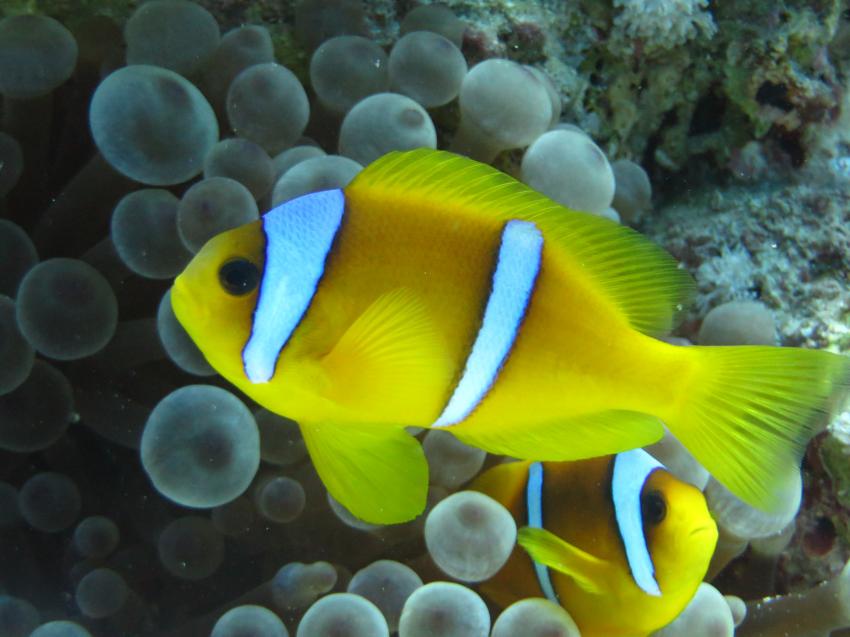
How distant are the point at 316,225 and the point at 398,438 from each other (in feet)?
0.82

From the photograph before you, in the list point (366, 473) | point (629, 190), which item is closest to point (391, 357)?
point (366, 473)

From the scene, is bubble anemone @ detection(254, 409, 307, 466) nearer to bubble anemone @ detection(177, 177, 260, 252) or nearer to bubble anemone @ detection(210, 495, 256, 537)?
bubble anemone @ detection(210, 495, 256, 537)

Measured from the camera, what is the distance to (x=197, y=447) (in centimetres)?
95

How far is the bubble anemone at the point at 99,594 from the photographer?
117 cm

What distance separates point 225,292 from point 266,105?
543 millimetres

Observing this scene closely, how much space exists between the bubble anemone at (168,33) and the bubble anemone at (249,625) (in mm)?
831

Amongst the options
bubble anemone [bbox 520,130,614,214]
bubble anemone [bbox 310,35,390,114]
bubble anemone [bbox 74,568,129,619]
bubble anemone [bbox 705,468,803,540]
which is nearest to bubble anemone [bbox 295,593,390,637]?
bubble anemone [bbox 74,568,129,619]

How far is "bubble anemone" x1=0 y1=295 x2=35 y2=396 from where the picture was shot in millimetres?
1133

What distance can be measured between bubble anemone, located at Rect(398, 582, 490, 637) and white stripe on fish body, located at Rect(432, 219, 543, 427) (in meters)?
0.25

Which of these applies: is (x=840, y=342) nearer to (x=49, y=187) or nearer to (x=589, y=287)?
(x=589, y=287)

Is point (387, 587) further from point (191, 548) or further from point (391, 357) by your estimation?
point (391, 357)

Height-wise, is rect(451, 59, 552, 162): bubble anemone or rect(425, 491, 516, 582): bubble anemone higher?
rect(451, 59, 552, 162): bubble anemone

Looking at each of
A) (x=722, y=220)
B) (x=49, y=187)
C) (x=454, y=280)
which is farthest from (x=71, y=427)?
(x=722, y=220)

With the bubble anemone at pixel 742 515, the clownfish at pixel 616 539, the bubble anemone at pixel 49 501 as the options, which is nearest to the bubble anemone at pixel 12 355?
the bubble anemone at pixel 49 501
